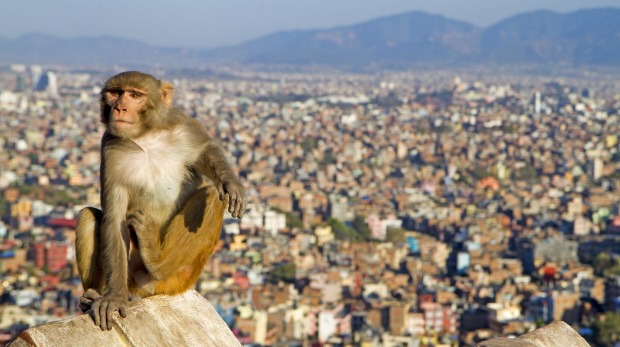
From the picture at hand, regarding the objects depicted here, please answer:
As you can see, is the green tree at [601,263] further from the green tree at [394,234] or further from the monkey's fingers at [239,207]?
the monkey's fingers at [239,207]

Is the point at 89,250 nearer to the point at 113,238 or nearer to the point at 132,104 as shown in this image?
the point at 113,238

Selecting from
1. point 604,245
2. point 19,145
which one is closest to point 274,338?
point 604,245

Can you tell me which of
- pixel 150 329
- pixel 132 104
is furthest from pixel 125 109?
pixel 150 329

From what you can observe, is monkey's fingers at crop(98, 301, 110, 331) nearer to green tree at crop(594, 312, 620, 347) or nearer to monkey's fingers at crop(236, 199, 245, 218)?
monkey's fingers at crop(236, 199, 245, 218)

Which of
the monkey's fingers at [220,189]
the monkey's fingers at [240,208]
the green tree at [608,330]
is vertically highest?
the monkey's fingers at [220,189]

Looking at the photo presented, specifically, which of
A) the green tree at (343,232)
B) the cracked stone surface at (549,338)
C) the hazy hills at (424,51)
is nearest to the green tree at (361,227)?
the green tree at (343,232)

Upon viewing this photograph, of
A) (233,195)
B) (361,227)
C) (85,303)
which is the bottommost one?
(361,227)
